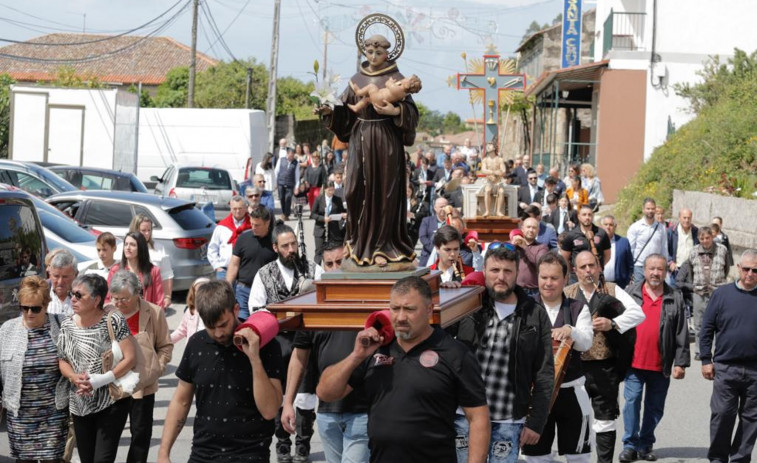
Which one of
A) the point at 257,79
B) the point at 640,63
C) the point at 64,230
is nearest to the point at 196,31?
the point at 257,79

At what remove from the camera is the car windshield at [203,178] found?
94.7ft

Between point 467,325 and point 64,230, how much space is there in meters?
10.2

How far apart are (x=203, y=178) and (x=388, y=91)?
2373 cm

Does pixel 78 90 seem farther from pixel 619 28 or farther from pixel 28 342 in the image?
pixel 28 342

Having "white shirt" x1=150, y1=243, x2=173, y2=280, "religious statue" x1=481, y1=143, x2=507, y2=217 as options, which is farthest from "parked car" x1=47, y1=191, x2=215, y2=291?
Answer: "white shirt" x1=150, y1=243, x2=173, y2=280

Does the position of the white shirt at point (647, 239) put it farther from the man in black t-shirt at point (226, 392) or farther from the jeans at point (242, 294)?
the man in black t-shirt at point (226, 392)

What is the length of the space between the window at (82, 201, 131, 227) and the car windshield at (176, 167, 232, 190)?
10.5 meters

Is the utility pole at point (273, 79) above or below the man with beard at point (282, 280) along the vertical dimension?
above

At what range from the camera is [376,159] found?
240 inches

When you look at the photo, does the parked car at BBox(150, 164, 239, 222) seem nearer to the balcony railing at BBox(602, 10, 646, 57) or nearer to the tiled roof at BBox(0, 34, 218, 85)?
the balcony railing at BBox(602, 10, 646, 57)

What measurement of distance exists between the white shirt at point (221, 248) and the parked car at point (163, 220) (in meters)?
4.34

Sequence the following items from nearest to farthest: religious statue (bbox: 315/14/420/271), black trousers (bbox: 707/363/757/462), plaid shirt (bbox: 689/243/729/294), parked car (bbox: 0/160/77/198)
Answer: religious statue (bbox: 315/14/420/271)
black trousers (bbox: 707/363/757/462)
plaid shirt (bbox: 689/243/729/294)
parked car (bbox: 0/160/77/198)

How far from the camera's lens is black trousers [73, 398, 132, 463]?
7.32 meters

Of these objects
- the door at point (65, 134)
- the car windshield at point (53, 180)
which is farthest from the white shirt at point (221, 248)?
the door at point (65, 134)
